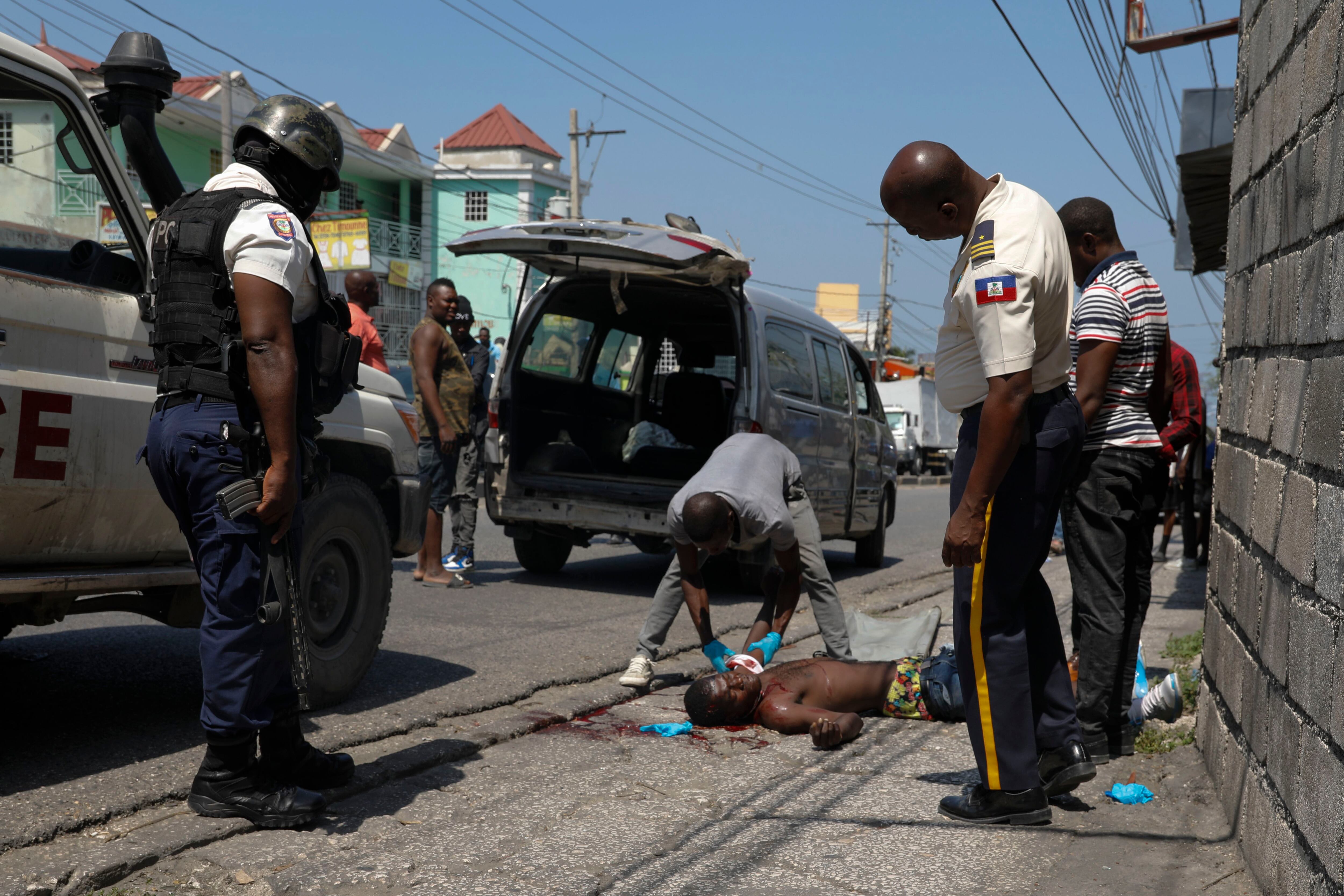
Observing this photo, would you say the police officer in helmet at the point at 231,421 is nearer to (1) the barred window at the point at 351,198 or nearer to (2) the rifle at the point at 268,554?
(2) the rifle at the point at 268,554

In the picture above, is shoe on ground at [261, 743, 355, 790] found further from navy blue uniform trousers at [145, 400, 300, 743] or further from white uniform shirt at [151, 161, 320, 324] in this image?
white uniform shirt at [151, 161, 320, 324]

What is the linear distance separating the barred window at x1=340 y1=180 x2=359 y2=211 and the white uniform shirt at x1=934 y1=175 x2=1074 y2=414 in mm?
34293

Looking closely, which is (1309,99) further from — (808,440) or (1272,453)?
(808,440)

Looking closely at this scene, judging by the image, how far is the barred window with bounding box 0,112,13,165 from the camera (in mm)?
3732

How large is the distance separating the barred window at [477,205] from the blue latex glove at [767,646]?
34.0 metres

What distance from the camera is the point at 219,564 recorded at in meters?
3.16

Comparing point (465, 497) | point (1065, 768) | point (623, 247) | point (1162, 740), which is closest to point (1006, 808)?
point (1065, 768)

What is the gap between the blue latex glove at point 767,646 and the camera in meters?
5.09

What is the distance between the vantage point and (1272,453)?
303 cm

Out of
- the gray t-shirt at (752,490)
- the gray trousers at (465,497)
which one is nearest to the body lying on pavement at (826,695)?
the gray t-shirt at (752,490)

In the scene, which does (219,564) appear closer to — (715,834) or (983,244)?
(715,834)

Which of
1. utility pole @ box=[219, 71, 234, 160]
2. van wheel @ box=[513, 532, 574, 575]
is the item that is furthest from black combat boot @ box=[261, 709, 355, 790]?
Result: utility pole @ box=[219, 71, 234, 160]

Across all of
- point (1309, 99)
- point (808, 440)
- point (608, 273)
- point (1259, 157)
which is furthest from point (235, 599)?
point (808, 440)

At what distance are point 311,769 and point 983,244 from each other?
8.26 ft
